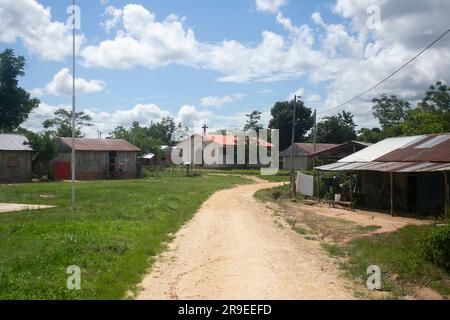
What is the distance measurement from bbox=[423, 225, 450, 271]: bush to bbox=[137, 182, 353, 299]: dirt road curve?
2230mm

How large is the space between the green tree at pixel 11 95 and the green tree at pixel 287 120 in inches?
1662

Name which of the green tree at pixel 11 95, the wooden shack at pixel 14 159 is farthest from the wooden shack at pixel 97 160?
the green tree at pixel 11 95

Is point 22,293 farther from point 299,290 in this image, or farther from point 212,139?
point 212,139

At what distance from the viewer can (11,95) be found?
51188mm

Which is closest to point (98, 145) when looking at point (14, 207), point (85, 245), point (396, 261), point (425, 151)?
point (14, 207)

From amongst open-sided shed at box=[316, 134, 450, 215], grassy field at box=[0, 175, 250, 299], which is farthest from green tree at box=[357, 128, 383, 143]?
grassy field at box=[0, 175, 250, 299]

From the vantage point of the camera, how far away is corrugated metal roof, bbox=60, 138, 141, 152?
46650 mm

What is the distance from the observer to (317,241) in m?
15.1

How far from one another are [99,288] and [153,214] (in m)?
10.7

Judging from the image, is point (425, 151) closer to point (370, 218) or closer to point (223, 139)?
point (370, 218)

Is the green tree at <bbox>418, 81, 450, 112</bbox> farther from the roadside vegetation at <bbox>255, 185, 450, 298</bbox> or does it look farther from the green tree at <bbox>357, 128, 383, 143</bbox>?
the roadside vegetation at <bbox>255, 185, 450, 298</bbox>

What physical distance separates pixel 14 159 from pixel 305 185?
24545 millimetres

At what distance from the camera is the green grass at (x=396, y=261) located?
9570mm

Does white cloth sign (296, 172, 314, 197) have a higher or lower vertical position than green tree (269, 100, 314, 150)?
lower
